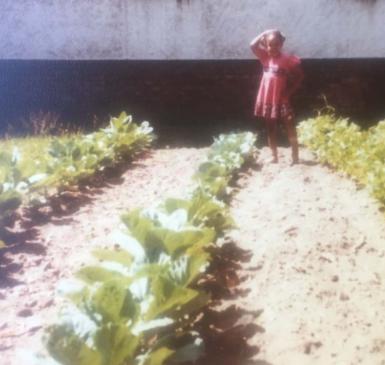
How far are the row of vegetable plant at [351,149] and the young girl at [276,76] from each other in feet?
1.94

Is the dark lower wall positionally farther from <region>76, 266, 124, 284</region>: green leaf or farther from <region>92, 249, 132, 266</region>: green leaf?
<region>76, 266, 124, 284</region>: green leaf

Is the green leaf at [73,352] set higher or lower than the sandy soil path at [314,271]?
higher

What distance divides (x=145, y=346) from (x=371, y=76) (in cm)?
990

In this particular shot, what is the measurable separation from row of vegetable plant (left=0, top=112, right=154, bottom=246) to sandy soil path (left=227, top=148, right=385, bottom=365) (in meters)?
1.91

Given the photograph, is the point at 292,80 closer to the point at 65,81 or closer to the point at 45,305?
the point at 45,305

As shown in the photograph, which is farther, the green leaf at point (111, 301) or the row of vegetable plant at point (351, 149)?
the row of vegetable plant at point (351, 149)

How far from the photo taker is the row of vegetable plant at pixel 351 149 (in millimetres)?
5121

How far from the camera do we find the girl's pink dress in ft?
21.9

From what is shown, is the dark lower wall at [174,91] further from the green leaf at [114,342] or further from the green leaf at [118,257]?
the green leaf at [114,342]

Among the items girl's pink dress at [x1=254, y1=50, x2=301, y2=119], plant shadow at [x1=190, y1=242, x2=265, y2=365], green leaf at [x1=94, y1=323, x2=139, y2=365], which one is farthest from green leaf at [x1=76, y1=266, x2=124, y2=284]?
girl's pink dress at [x1=254, y1=50, x2=301, y2=119]

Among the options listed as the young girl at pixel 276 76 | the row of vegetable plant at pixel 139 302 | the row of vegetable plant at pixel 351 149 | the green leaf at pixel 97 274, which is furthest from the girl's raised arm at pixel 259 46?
the green leaf at pixel 97 274

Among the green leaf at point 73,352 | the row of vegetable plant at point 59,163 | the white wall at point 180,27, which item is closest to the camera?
the green leaf at point 73,352

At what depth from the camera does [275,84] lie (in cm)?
676

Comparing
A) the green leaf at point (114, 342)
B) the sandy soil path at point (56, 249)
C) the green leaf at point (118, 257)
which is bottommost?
the sandy soil path at point (56, 249)
